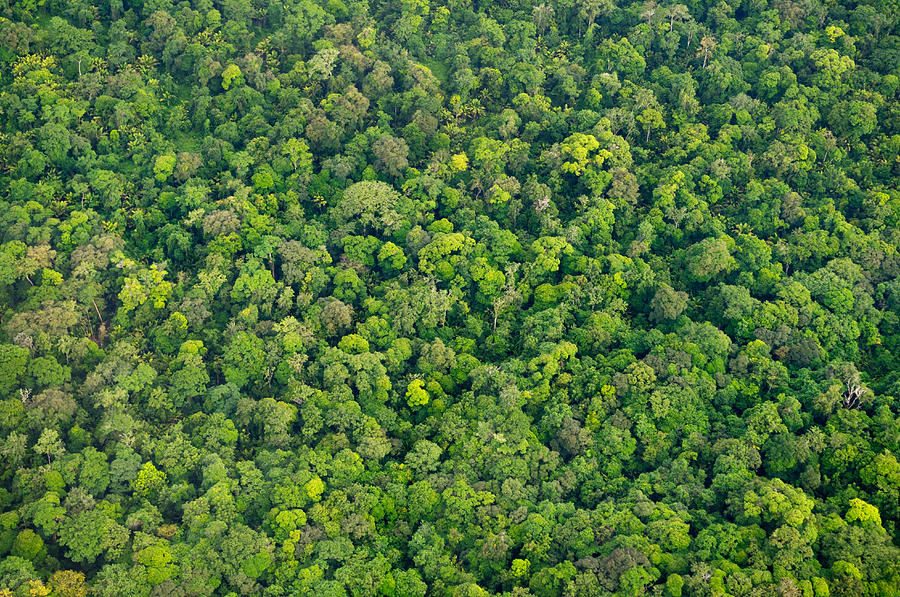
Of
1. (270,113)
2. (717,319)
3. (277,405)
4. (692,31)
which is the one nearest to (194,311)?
(277,405)

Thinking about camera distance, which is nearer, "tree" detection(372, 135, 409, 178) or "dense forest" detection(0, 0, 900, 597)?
"dense forest" detection(0, 0, 900, 597)

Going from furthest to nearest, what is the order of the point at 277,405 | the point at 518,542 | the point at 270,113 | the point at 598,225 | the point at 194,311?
the point at 270,113
the point at 598,225
the point at 194,311
the point at 277,405
the point at 518,542

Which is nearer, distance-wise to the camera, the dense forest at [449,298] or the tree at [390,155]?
the dense forest at [449,298]

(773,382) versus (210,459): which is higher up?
(773,382)

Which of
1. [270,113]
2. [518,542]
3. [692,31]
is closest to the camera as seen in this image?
[518,542]

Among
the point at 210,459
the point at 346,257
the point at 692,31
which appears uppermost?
the point at 692,31

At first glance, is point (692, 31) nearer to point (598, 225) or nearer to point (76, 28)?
point (598, 225)

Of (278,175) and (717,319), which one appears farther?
(278,175)
